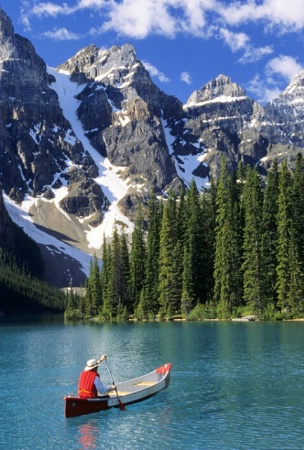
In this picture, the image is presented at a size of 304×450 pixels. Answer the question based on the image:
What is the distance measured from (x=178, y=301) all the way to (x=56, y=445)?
2968 inches

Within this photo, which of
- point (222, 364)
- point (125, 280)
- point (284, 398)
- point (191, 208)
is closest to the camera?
point (284, 398)

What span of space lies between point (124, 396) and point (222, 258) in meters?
61.3

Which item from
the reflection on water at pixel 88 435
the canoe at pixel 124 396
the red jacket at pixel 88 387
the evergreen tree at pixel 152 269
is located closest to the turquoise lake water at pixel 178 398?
the reflection on water at pixel 88 435

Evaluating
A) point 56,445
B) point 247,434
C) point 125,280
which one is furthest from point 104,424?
point 125,280

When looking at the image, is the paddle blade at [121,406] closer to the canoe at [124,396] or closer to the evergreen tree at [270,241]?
the canoe at [124,396]

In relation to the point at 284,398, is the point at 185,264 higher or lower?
higher

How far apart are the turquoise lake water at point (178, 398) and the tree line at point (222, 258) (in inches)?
1040

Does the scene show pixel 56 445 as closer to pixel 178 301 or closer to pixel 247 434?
pixel 247 434

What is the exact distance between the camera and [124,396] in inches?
1168

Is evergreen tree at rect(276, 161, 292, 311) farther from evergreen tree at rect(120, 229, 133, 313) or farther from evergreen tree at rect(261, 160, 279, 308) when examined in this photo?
evergreen tree at rect(120, 229, 133, 313)

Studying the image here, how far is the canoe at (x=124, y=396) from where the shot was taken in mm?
27938

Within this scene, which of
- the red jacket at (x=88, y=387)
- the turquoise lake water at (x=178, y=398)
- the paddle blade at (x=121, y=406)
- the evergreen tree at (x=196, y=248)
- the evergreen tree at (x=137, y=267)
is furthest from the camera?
the evergreen tree at (x=137, y=267)

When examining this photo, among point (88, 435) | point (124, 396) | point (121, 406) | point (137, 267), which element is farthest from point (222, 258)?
point (88, 435)

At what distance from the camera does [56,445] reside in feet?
77.9
